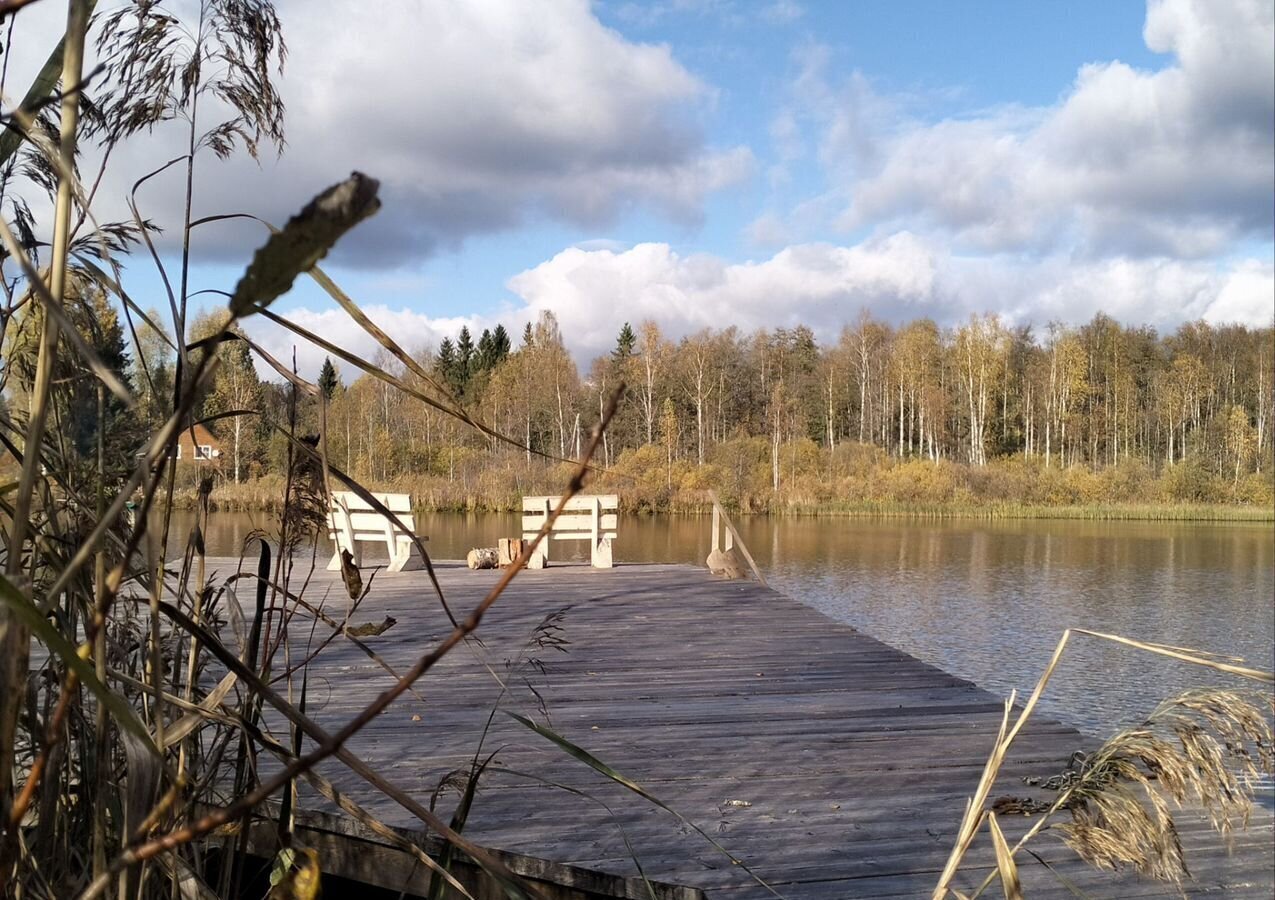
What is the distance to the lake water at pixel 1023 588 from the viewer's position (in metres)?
8.27

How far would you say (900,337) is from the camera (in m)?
47.8

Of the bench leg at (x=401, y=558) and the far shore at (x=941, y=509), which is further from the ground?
the bench leg at (x=401, y=558)

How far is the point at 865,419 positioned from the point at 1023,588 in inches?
1288

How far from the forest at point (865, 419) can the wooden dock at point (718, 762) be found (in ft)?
69.6

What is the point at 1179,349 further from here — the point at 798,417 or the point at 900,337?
the point at 798,417

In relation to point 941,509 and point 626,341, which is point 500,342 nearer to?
point 626,341

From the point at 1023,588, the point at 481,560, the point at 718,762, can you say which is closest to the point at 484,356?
the point at 1023,588

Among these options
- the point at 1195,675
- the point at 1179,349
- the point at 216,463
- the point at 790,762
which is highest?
the point at 1179,349

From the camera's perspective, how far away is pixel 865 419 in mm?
46250

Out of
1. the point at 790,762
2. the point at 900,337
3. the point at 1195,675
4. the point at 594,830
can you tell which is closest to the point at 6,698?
the point at 594,830

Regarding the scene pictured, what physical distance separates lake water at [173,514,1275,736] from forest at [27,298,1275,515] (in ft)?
25.6

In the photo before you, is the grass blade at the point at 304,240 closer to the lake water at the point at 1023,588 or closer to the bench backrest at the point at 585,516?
the lake water at the point at 1023,588

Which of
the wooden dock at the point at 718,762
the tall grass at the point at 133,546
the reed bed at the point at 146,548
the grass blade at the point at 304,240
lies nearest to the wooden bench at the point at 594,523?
the wooden dock at the point at 718,762

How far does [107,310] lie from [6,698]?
0.85 m
